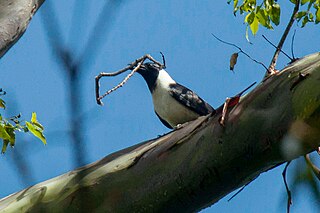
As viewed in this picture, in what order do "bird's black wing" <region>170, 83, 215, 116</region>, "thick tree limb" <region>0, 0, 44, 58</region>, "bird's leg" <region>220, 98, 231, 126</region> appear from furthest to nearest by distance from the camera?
"bird's black wing" <region>170, 83, 215, 116</region>, "thick tree limb" <region>0, 0, 44, 58</region>, "bird's leg" <region>220, 98, 231, 126</region>

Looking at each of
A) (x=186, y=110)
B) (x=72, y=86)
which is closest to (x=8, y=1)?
(x=72, y=86)

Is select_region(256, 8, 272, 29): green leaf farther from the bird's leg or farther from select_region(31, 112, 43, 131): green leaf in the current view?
the bird's leg

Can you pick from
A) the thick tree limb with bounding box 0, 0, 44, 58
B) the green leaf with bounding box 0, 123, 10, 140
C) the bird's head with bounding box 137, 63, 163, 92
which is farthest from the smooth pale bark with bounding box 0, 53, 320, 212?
the bird's head with bounding box 137, 63, 163, 92

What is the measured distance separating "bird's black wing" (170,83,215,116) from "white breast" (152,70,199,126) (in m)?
0.03

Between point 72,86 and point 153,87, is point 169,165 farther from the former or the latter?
point 153,87

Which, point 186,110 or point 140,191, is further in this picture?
point 186,110

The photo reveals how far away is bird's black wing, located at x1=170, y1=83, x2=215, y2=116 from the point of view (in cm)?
556

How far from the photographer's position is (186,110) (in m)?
5.59

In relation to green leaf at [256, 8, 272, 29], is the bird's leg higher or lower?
lower

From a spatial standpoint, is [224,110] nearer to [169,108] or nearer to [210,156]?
[210,156]

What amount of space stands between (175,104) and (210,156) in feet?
10.6

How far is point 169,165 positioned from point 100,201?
0.27m

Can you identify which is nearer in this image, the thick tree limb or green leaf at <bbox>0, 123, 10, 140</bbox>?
the thick tree limb

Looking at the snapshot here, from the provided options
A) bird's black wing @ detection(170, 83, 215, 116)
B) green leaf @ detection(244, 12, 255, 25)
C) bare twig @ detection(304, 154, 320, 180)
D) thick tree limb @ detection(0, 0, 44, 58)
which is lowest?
bare twig @ detection(304, 154, 320, 180)
